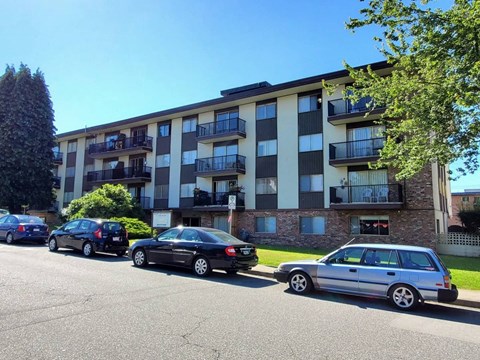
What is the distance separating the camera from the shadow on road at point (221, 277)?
1015 cm

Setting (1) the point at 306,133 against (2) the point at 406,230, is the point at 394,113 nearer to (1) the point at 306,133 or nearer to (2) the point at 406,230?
(2) the point at 406,230

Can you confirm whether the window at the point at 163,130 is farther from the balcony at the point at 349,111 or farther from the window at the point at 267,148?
the balcony at the point at 349,111

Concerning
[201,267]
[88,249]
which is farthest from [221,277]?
[88,249]

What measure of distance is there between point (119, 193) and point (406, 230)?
1951 centimetres

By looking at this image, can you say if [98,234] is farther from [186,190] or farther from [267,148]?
[186,190]

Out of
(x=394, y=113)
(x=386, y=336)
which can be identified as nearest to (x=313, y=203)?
(x=394, y=113)

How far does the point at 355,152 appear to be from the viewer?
2261cm

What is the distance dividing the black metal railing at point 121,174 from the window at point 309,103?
14.8 metres

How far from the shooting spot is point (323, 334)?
5.71 meters

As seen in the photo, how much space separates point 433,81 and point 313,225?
12665mm

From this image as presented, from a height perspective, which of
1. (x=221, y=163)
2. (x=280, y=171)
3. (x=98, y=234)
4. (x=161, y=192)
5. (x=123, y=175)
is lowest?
(x=98, y=234)

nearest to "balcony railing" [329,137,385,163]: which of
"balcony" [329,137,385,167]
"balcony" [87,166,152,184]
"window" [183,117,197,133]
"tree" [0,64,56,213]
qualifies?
"balcony" [329,137,385,167]

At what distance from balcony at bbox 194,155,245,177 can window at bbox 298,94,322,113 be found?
5.59 meters

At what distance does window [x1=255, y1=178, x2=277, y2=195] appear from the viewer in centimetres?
2600
